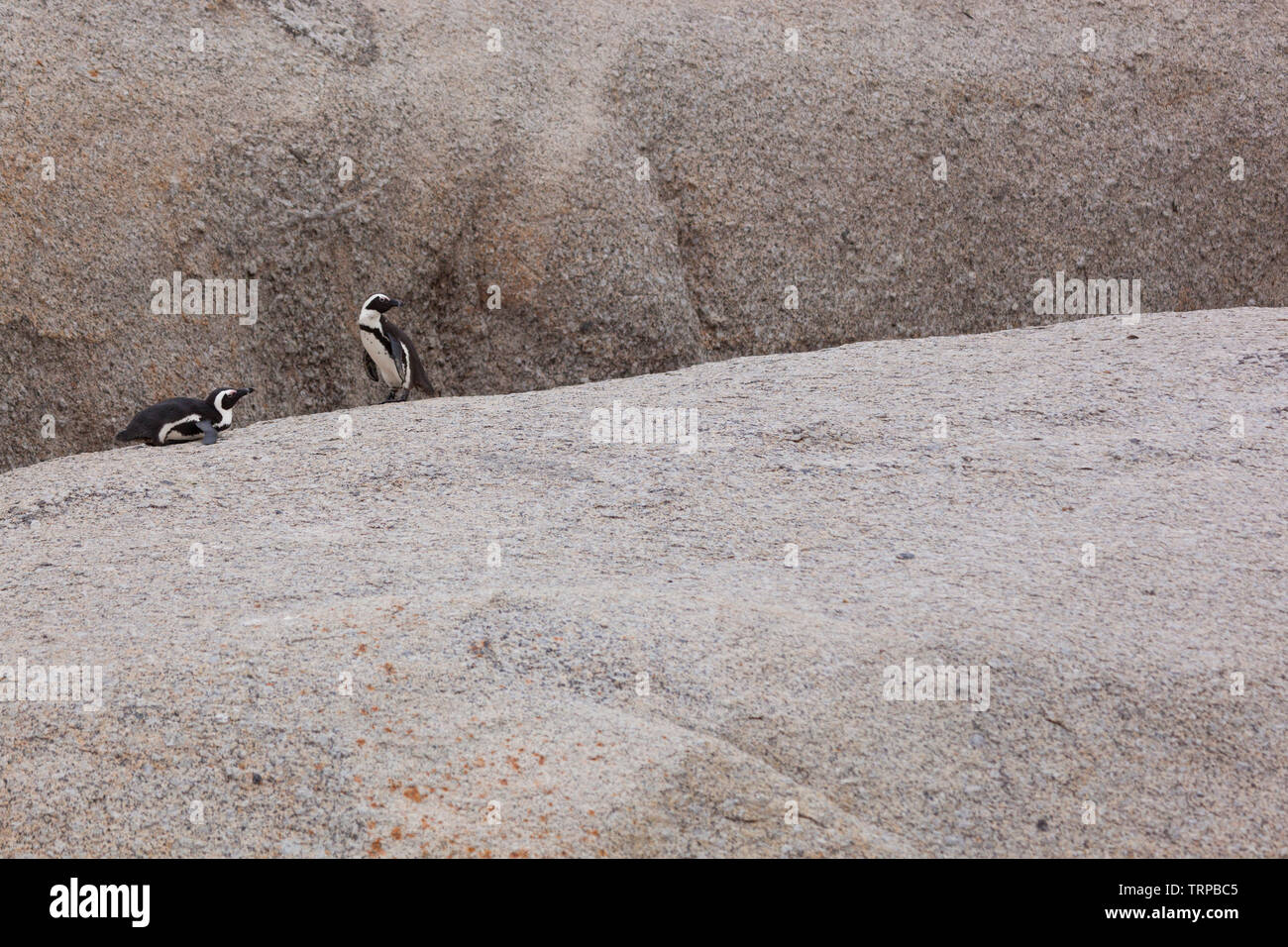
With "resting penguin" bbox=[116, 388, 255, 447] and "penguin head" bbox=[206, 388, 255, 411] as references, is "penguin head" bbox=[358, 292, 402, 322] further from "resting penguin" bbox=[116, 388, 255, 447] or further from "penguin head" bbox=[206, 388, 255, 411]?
"resting penguin" bbox=[116, 388, 255, 447]

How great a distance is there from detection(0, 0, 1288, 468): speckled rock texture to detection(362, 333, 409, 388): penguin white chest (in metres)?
0.85

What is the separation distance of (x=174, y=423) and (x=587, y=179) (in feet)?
14.9

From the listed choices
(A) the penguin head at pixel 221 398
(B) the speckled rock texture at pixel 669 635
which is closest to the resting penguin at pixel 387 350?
(A) the penguin head at pixel 221 398

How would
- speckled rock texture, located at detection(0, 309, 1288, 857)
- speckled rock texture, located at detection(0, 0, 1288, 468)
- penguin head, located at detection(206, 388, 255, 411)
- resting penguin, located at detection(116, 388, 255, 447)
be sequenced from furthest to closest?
speckled rock texture, located at detection(0, 0, 1288, 468) → penguin head, located at detection(206, 388, 255, 411) → resting penguin, located at detection(116, 388, 255, 447) → speckled rock texture, located at detection(0, 309, 1288, 857)

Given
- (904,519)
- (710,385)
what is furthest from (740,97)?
(904,519)

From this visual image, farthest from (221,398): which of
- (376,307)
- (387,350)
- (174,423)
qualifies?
(376,307)

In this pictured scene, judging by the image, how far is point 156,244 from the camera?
891 cm

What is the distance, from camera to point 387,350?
9039 millimetres

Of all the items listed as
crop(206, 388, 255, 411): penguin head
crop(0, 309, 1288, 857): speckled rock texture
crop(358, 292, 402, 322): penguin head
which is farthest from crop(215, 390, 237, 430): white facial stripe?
crop(358, 292, 402, 322): penguin head

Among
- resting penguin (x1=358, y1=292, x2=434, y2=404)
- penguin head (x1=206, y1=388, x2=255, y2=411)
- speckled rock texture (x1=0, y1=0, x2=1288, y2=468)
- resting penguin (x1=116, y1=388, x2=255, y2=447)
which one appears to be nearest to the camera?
resting penguin (x1=116, y1=388, x2=255, y2=447)

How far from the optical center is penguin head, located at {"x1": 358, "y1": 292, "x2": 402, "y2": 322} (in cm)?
908
